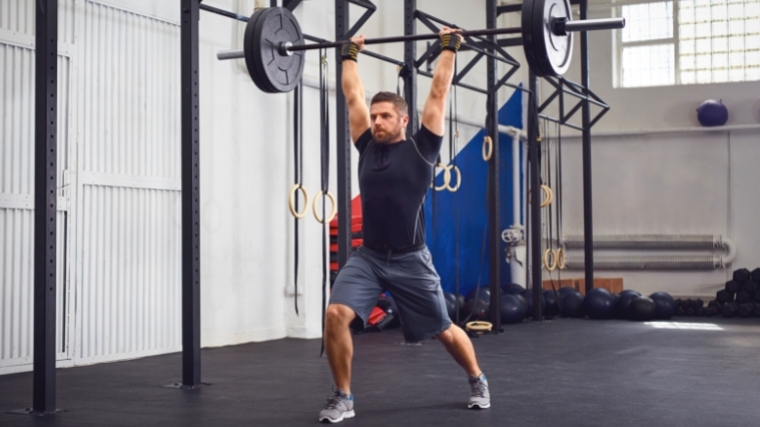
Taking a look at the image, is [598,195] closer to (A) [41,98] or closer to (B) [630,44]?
(B) [630,44]

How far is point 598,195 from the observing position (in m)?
10.5

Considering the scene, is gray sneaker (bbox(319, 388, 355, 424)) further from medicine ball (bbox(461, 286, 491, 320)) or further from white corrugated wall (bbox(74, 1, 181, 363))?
medicine ball (bbox(461, 286, 491, 320))

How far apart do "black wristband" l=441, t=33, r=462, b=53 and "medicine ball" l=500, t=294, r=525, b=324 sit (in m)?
4.61

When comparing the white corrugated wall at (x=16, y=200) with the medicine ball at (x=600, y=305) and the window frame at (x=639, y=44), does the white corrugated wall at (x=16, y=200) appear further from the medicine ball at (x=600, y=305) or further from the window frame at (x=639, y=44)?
the window frame at (x=639, y=44)

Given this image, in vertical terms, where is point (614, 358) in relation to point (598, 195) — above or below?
below

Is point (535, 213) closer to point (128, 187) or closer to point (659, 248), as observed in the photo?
point (659, 248)

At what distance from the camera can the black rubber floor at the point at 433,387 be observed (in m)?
3.20

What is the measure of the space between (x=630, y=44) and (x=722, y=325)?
14.0 ft

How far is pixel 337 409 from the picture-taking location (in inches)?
122

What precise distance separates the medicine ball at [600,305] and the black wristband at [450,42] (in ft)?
17.8

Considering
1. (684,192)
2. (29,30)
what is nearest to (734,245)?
(684,192)

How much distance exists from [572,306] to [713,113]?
316cm

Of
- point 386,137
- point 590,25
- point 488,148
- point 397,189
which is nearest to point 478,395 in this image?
point 397,189

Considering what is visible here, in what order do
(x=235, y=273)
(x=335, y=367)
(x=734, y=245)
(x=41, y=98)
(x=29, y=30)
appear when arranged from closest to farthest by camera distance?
(x=335, y=367)
(x=41, y=98)
(x=29, y=30)
(x=235, y=273)
(x=734, y=245)
